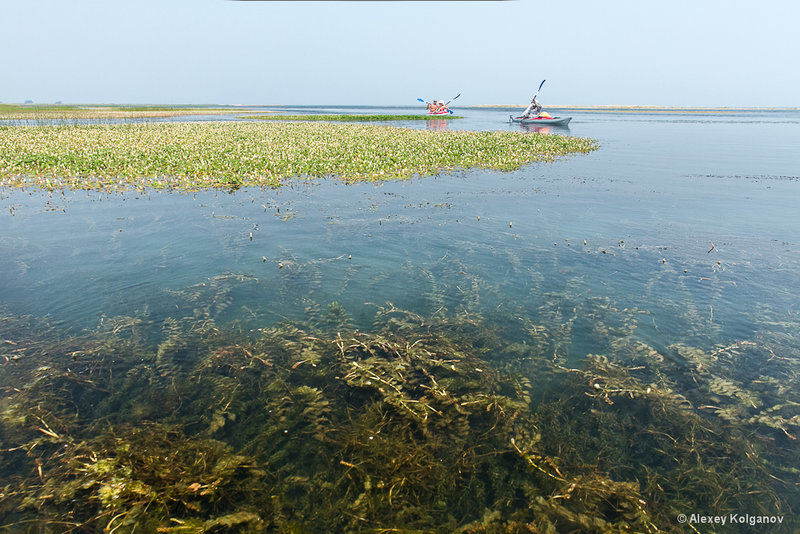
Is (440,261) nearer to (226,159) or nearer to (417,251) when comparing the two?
(417,251)

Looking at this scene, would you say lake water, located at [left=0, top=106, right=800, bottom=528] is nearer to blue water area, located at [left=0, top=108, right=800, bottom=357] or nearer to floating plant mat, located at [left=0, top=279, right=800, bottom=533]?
blue water area, located at [left=0, top=108, right=800, bottom=357]

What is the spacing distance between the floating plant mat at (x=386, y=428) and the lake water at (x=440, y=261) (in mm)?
307

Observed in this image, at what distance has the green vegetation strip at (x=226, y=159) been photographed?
23.0 metres

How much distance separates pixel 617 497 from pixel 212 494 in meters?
4.90

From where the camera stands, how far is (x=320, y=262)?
40.1ft

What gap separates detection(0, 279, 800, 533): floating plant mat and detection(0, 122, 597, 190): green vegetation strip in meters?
16.9

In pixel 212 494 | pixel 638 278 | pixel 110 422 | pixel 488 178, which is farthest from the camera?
pixel 488 178

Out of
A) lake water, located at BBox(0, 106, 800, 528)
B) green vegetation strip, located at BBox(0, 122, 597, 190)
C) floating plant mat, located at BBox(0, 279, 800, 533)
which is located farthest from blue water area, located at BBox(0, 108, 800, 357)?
green vegetation strip, located at BBox(0, 122, 597, 190)

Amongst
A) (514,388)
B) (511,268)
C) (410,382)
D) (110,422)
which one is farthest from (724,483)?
(110,422)

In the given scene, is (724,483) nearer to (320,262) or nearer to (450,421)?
(450,421)

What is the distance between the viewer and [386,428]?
595 centimetres

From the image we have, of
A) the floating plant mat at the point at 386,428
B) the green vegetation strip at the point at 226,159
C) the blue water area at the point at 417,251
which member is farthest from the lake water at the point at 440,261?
the green vegetation strip at the point at 226,159

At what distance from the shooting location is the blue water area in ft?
31.7

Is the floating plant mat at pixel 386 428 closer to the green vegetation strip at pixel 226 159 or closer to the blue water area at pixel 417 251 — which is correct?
the blue water area at pixel 417 251
